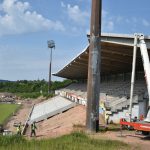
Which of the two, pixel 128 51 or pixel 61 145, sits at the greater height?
pixel 128 51

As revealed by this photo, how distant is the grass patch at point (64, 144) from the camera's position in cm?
1642

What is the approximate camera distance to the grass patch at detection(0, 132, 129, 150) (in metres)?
16.4

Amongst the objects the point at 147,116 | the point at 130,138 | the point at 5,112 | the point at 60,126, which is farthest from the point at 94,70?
the point at 5,112

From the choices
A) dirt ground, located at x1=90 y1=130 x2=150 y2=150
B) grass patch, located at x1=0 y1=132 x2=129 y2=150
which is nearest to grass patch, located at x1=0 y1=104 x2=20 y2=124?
dirt ground, located at x1=90 y1=130 x2=150 y2=150

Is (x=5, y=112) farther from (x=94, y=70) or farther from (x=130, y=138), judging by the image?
(x=130, y=138)

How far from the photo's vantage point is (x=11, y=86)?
163875mm

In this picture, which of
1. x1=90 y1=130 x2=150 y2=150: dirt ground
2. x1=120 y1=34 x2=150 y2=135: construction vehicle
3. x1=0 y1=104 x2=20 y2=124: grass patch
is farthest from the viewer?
x1=0 y1=104 x2=20 y2=124: grass patch

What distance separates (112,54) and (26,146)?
20497 mm

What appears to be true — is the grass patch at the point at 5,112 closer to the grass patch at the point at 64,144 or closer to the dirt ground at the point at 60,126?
the dirt ground at the point at 60,126

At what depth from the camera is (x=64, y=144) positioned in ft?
56.4

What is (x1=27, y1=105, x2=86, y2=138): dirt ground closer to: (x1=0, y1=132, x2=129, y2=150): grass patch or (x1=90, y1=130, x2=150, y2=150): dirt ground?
(x1=90, y1=130, x2=150, y2=150): dirt ground

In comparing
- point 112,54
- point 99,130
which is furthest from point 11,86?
point 99,130

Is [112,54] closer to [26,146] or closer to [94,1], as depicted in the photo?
[94,1]

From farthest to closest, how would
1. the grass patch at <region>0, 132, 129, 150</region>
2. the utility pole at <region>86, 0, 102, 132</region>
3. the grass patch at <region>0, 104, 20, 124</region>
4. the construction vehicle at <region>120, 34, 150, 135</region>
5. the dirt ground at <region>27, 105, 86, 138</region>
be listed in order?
the grass patch at <region>0, 104, 20, 124</region> < the dirt ground at <region>27, 105, 86, 138</region> < the utility pole at <region>86, 0, 102, 132</region> < the construction vehicle at <region>120, 34, 150, 135</region> < the grass patch at <region>0, 132, 129, 150</region>
